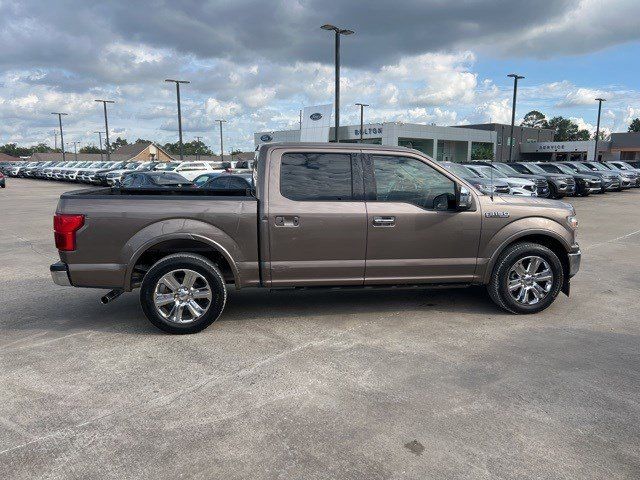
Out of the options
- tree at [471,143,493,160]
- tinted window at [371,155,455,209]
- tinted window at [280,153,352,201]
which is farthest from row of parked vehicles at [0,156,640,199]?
tree at [471,143,493,160]

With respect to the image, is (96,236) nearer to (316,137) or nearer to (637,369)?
(637,369)

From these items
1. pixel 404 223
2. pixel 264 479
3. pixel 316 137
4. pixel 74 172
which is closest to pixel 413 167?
pixel 404 223

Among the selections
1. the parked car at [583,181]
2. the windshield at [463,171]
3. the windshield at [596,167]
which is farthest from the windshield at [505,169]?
the windshield at [596,167]

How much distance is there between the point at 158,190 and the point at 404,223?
3002 millimetres

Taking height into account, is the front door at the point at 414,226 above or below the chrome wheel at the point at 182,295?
above

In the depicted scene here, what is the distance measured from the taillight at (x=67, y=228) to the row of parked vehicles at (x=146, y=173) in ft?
29.2

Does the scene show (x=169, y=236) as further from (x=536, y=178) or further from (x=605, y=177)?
(x=605, y=177)

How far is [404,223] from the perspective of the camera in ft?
16.9

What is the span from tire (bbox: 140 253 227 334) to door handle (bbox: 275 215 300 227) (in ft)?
2.57

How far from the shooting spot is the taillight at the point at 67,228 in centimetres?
471

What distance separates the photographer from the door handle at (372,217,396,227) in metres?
5.10

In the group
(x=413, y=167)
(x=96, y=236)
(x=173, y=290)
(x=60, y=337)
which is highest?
(x=413, y=167)

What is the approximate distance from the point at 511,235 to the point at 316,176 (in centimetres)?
224

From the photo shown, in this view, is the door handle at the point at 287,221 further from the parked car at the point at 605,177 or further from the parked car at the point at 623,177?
the parked car at the point at 623,177
